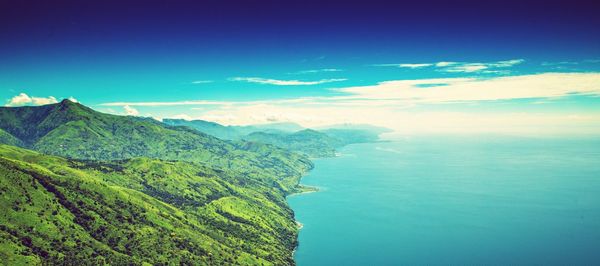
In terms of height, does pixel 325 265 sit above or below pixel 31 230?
below

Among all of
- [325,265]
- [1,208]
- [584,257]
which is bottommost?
[325,265]

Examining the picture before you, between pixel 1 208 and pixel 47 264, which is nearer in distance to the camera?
pixel 47 264

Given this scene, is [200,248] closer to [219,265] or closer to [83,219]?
[219,265]

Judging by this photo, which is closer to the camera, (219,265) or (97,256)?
(97,256)

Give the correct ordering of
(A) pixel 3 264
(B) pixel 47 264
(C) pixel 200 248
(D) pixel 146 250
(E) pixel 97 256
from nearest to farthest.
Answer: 1. (A) pixel 3 264
2. (B) pixel 47 264
3. (E) pixel 97 256
4. (D) pixel 146 250
5. (C) pixel 200 248

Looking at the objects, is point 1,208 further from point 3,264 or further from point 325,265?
point 325,265

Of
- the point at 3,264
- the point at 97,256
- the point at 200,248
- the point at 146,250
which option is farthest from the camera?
the point at 200,248

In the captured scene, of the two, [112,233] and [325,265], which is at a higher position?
[112,233]

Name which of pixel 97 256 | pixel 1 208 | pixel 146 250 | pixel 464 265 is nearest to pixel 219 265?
pixel 146 250

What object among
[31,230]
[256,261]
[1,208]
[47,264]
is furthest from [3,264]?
[256,261]
